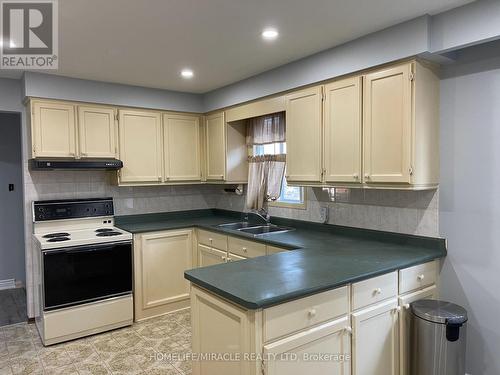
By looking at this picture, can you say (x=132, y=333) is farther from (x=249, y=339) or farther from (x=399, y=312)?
(x=399, y=312)

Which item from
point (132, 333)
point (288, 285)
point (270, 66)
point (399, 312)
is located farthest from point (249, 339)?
point (270, 66)

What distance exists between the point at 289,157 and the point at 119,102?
191 centimetres

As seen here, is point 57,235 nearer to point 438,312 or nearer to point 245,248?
point 245,248

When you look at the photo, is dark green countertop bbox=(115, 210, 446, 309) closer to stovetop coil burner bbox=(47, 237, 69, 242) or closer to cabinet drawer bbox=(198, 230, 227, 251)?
cabinet drawer bbox=(198, 230, 227, 251)

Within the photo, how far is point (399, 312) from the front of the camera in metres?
2.26

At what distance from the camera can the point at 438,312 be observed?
214cm

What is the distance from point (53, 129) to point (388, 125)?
9.69 ft

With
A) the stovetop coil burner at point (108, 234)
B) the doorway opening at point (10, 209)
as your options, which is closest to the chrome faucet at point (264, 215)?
the stovetop coil burner at point (108, 234)

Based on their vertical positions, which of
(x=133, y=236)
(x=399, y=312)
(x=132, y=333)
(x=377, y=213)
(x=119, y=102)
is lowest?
(x=132, y=333)

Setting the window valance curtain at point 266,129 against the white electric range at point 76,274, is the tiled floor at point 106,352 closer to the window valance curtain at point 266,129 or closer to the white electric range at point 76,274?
the white electric range at point 76,274

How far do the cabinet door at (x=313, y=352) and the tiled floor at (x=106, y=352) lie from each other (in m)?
1.24

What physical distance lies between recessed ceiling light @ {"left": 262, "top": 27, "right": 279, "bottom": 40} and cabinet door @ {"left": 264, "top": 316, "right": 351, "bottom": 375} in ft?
6.10

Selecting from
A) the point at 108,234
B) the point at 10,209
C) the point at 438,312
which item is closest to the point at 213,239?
the point at 108,234

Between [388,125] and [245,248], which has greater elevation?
[388,125]
